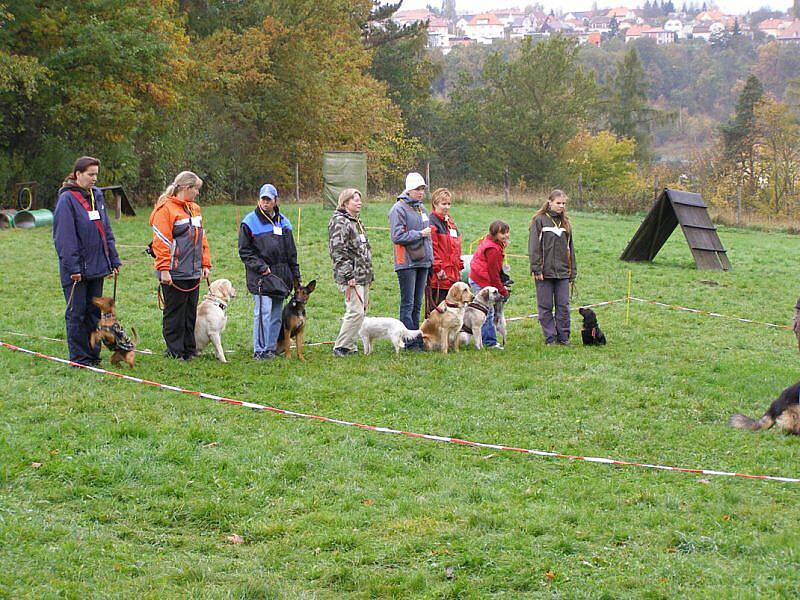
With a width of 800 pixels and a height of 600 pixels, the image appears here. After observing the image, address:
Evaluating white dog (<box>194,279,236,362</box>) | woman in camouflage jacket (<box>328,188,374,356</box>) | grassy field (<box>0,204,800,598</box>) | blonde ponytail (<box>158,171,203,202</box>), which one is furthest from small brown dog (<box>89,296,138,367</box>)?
woman in camouflage jacket (<box>328,188,374,356</box>)

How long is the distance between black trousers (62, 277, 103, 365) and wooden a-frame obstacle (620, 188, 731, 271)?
12.1 m

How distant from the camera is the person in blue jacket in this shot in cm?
791

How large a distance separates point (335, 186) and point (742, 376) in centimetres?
1840

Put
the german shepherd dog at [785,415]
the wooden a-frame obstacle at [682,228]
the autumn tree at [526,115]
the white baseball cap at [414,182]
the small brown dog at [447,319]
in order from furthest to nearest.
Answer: the autumn tree at [526,115]
the wooden a-frame obstacle at [682,228]
the small brown dog at [447,319]
the white baseball cap at [414,182]
the german shepherd dog at [785,415]

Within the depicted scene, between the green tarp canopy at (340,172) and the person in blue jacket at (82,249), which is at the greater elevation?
the green tarp canopy at (340,172)

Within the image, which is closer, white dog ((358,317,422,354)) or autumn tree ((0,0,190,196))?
white dog ((358,317,422,354))

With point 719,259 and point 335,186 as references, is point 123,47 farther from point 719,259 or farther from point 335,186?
point 719,259

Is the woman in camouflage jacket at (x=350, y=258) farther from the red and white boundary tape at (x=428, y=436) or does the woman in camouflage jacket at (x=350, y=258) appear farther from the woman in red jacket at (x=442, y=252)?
the red and white boundary tape at (x=428, y=436)

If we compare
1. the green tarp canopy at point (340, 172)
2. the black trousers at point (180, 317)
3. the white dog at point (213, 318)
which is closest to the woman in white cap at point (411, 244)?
the white dog at point (213, 318)

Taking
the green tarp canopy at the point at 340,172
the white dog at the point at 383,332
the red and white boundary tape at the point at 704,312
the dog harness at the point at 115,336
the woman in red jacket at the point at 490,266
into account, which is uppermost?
the green tarp canopy at the point at 340,172

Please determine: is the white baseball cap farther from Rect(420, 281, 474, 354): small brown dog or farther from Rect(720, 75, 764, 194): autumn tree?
Rect(720, 75, 764, 194): autumn tree

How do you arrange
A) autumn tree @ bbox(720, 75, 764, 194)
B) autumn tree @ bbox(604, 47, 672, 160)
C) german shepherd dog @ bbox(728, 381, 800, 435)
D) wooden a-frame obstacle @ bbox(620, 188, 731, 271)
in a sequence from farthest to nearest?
autumn tree @ bbox(604, 47, 672, 160) → autumn tree @ bbox(720, 75, 764, 194) → wooden a-frame obstacle @ bbox(620, 188, 731, 271) → german shepherd dog @ bbox(728, 381, 800, 435)

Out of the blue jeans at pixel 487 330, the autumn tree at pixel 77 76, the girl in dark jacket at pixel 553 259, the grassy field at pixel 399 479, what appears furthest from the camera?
the autumn tree at pixel 77 76

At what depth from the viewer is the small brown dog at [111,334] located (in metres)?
8.09
